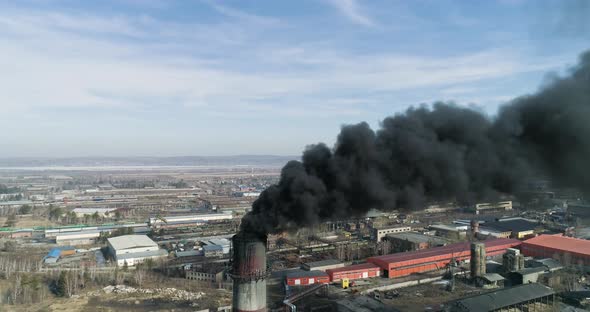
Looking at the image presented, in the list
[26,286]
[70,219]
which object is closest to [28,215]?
[70,219]

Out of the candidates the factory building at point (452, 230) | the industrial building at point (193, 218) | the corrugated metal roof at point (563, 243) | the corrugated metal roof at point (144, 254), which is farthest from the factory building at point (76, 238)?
the corrugated metal roof at point (563, 243)

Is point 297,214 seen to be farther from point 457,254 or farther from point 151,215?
point 151,215

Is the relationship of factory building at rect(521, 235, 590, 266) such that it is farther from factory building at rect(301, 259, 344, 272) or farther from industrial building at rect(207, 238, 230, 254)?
industrial building at rect(207, 238, 230, 254)

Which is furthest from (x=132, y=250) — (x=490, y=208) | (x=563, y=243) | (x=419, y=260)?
(x=490, y=208)

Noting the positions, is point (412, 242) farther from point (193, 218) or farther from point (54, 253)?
point (54, 253)

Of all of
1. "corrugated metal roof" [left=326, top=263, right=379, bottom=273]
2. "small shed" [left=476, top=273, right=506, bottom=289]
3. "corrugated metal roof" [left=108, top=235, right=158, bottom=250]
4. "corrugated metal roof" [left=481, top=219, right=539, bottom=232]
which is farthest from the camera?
"corrugated metal roof" [left=481, top=219, right=539, bottom=232]

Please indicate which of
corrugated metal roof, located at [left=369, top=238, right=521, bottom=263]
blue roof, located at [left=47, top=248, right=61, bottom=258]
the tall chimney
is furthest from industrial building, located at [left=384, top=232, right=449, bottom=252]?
blue roof, located at [left=47, top=248, right=61, bottom=258]

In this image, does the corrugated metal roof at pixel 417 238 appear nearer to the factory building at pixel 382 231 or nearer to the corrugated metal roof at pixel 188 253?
the factory building at pixel 382 231
